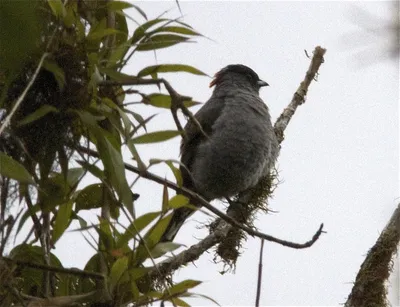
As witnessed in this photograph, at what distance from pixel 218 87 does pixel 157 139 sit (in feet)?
10.9

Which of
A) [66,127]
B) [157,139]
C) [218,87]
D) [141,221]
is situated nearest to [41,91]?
[66,127]

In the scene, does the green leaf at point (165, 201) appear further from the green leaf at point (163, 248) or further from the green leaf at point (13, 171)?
the green leaf at point (13, 171)

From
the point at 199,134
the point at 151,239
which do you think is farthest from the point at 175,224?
the point at 199,134

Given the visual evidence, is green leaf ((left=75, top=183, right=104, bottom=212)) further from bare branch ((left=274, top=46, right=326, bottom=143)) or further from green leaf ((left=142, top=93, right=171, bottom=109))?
bare branch ((left=274, top=46, right=326, bottom=143))

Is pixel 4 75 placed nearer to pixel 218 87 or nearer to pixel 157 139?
pixel 157 139

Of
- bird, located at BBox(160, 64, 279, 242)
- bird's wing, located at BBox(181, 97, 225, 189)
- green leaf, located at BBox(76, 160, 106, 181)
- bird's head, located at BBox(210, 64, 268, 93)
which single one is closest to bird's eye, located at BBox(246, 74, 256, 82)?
bird's head, located at BBox(210, 64, 268, 93)

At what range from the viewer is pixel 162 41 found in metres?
1.97

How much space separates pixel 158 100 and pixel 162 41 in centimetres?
19

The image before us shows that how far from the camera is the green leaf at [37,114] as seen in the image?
1639mm

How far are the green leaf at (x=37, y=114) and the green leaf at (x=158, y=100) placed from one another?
1.11ft

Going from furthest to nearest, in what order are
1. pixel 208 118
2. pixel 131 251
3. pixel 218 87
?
pixel 218 87, pixel 208 118, pixel 131 251

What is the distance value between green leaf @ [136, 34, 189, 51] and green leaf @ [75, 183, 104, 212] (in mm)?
484

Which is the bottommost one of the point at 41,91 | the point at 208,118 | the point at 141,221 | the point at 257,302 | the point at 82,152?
the point at 257,302

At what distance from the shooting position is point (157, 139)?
77.2 inches
